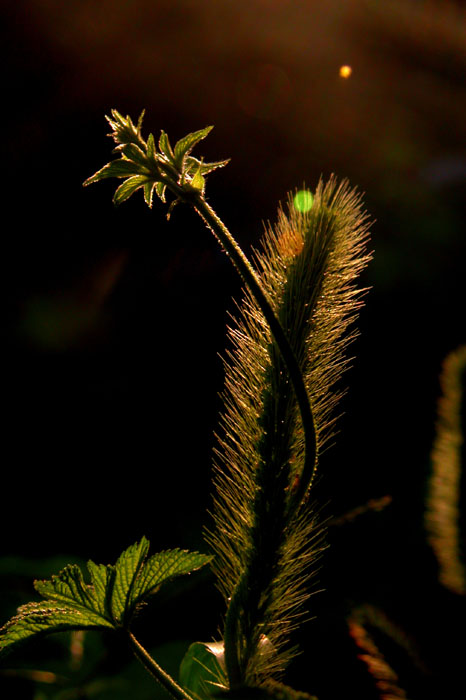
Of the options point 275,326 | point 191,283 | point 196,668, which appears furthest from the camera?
point 191,283

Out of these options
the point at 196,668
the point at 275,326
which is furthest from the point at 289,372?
the point at 196,668

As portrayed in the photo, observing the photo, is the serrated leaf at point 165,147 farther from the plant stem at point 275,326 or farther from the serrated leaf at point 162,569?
the serrated leaf at point 162,569

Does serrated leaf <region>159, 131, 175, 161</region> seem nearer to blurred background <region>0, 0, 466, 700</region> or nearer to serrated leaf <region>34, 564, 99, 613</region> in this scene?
serrated leaf <region>34, 564, 99, 613</region>

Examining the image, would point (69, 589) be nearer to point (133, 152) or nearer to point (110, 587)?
point (110, 587)

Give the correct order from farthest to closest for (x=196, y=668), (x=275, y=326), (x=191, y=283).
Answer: (x=191, y=283) → (x=196, y=668) → (x=275, y=326)

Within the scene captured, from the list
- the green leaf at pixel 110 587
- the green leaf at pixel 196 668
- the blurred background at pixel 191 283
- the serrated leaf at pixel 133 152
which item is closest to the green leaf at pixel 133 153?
the serrated leaf at pixel 133 152

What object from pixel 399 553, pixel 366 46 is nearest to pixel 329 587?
pixel 399 553

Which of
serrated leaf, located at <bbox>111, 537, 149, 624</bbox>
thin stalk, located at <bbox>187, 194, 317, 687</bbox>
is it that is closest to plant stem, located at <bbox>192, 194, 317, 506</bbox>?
thin stalk, located at <bbox>187, 194, 317, 687</bbox>
